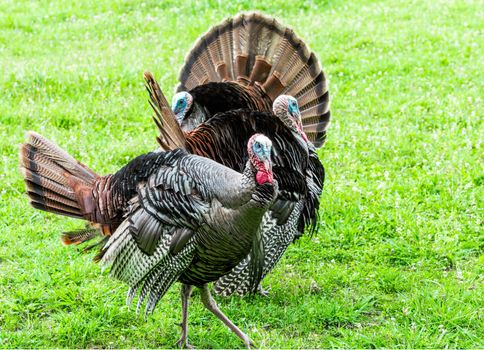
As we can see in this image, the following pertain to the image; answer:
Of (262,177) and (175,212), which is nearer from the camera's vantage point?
(262,177)

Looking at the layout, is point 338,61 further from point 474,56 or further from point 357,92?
point 474,56

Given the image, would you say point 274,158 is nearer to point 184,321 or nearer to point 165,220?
point 165,220

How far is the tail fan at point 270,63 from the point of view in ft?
18.7

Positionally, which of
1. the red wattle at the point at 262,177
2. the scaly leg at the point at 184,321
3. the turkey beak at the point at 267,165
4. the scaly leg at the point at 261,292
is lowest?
Result: the scaly leg at the point at 261,292

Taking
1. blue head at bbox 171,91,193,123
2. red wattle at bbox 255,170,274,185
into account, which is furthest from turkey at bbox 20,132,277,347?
blue head at bbox 171,91,193,123

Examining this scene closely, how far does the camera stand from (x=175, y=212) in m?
4.11

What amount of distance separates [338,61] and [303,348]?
5.09 metres

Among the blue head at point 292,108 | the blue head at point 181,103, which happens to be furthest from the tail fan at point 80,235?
the blue head at point 292,108

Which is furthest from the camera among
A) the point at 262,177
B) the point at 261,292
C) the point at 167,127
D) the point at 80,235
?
the point at 261,292

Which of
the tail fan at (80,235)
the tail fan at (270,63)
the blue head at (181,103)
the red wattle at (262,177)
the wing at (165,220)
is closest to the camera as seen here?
the red wattle at (262,177)

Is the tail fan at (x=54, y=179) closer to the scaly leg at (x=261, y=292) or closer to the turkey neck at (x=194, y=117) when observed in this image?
the turkey neck at (x=194, y=117)

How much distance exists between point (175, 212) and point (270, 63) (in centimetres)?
196

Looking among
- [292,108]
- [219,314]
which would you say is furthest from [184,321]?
[292,108]

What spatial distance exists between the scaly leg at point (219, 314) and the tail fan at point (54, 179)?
2.87ft
